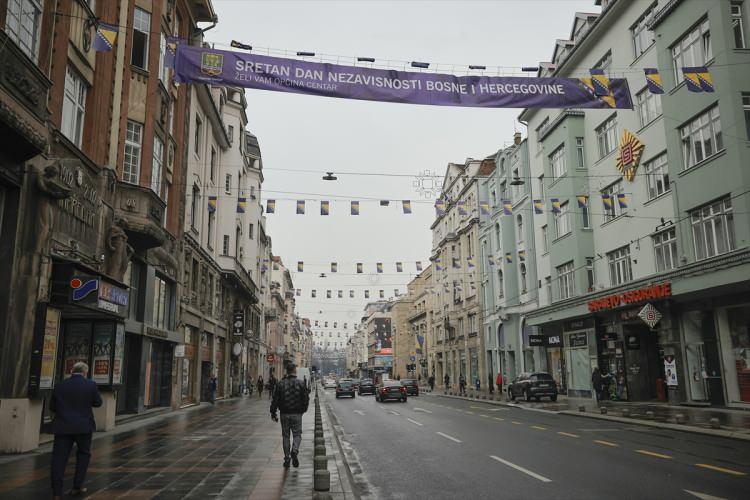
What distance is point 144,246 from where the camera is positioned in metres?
20.7

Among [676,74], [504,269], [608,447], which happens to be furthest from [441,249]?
[608,447]

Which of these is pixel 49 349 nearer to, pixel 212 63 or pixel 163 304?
pixel 212 63

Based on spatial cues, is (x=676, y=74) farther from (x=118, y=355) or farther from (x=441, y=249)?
(x=441, y=249)

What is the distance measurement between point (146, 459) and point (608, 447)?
9.93m

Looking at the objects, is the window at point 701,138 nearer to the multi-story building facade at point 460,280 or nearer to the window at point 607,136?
the window at point 607,136

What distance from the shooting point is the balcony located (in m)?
19.0

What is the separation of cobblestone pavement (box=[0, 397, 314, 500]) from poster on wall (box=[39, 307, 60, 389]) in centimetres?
159

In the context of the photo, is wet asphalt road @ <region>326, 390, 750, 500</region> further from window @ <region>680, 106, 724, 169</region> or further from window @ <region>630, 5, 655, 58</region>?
window @ <region>630, 5, 655, 58</region>

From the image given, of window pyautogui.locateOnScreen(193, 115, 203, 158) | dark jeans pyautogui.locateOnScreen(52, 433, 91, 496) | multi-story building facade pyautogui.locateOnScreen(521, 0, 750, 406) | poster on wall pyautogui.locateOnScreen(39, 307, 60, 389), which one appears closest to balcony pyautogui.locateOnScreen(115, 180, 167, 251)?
poster on wall pyautogui.locateOnScreen(39, 307, 60, 389)

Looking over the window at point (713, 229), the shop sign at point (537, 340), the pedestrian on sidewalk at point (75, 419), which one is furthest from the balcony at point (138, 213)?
the shop sign at point (537, 340)

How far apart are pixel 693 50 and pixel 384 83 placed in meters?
15.6

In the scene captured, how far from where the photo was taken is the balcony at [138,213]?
62.2 ft

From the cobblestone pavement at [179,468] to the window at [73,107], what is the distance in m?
8.23

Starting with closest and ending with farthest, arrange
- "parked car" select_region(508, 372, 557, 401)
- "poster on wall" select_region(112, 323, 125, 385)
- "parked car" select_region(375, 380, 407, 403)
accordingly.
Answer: "poster on wall" select_region(112, 323, 125, 385)
"parked car" select_region(508, 372, 557, 401)
"parked car" select_region(375, 380, 407, 403)
